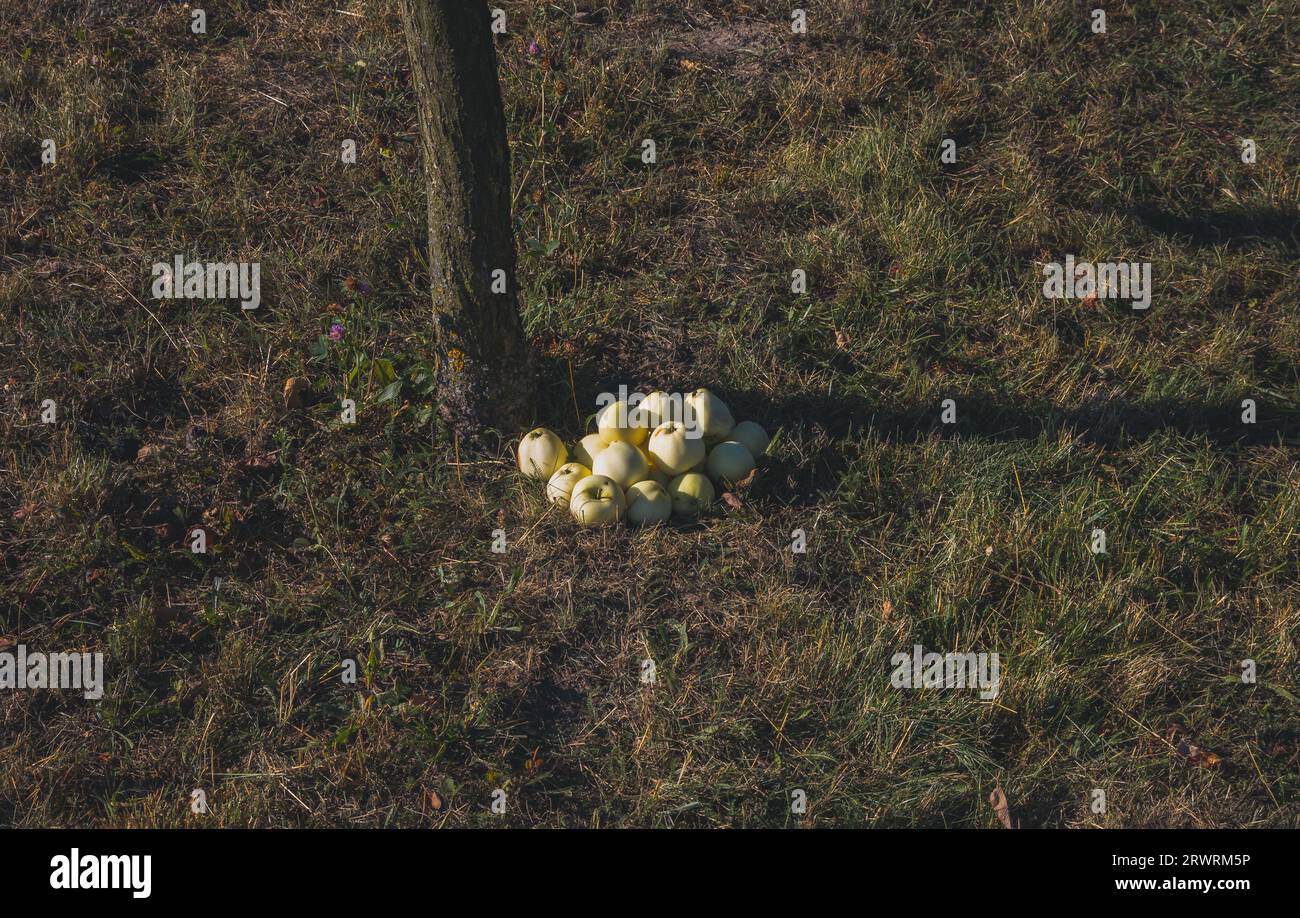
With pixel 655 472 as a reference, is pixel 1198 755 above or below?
below

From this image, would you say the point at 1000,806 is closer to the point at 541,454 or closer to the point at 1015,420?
the point at 1015,420

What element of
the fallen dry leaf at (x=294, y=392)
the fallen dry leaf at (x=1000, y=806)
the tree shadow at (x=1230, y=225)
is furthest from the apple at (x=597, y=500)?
the tree shadow at (x=1230, y=225)

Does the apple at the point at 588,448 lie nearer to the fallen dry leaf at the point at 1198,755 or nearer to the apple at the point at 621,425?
the apple at the point at 621,425

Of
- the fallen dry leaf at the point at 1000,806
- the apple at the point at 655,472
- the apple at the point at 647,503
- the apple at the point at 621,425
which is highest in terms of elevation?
the apple at the point at 621,425

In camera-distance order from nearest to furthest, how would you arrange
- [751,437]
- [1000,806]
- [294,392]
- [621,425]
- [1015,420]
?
[1000,806], [621,425], [751,437], [294,392], [1015,420]

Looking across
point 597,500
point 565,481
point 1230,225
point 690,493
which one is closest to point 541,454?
point 565,481
